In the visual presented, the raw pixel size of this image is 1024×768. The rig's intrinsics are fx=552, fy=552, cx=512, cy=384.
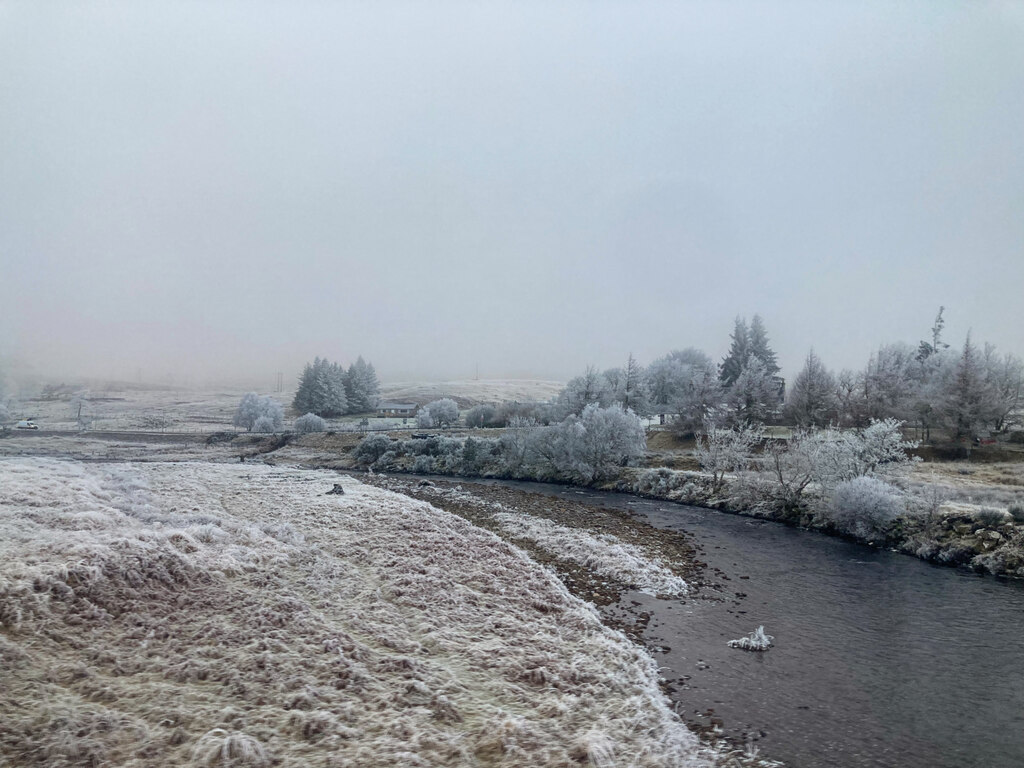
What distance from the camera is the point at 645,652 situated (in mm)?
13844

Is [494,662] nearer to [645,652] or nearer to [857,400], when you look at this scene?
[645,652]

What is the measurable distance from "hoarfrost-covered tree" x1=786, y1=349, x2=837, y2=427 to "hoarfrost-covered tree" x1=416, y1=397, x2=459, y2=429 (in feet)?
160

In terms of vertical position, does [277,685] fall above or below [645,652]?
above

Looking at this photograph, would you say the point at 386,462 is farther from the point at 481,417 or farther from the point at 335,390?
the point at 335,390

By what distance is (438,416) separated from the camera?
87.4 m

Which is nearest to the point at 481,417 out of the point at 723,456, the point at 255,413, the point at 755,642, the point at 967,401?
the point at 255,413

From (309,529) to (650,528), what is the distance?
58.9 feet

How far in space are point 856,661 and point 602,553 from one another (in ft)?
34.6

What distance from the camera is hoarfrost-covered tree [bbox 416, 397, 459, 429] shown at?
8481cm

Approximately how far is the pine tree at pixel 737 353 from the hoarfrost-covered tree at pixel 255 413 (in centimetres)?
6692

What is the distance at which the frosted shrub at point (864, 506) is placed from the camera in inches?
1110

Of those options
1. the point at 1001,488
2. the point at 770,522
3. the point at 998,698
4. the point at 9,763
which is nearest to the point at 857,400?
the point at 1001,488

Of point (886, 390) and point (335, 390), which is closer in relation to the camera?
point (886, 390)

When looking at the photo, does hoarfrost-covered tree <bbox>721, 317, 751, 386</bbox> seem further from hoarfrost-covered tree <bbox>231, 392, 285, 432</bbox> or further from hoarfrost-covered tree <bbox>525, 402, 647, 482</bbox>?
hoarfrost-covered tree <bbox>231, 392, 285, 432</bbox>
